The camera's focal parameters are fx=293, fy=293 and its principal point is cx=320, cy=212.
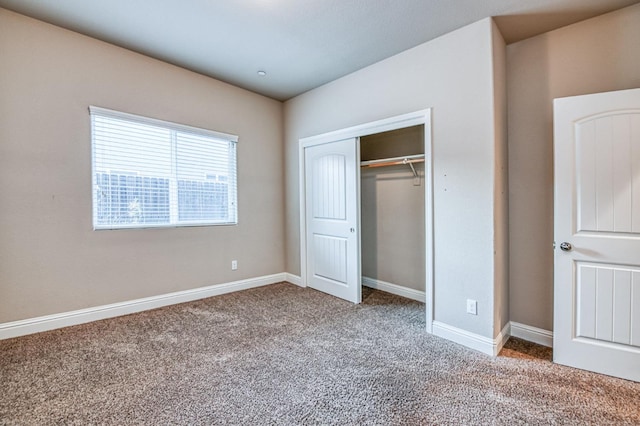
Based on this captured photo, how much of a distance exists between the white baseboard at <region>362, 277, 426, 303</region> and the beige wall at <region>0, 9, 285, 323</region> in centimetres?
224

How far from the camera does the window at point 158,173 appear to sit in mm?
3045

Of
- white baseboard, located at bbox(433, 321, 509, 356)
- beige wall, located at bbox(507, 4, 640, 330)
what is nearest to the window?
white baseboard, located at bbox(433, 321, 509, 356)

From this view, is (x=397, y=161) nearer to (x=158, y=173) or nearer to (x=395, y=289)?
(x=395, y=289)

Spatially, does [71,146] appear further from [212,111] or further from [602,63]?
[602,63]

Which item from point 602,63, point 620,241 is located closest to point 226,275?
point 620,241

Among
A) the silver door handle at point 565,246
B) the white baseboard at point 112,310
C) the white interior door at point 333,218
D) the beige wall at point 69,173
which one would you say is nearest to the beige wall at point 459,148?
the silver door handle at point 565,246

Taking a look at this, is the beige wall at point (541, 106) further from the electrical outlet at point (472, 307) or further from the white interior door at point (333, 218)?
the white interior door at point (333, 218)

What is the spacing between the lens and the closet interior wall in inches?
146

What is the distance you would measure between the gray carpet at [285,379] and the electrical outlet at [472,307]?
332 mm

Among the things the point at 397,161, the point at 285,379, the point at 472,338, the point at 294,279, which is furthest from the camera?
the point at 294,279

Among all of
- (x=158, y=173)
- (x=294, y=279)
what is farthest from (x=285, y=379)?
(x=158, y=173)

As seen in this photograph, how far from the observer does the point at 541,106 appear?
2564 mm

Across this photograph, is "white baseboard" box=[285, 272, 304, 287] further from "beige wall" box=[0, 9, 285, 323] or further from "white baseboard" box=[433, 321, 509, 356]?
"white baseboard" box=[433, 321, 509, 356]

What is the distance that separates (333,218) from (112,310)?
2.67 meters
